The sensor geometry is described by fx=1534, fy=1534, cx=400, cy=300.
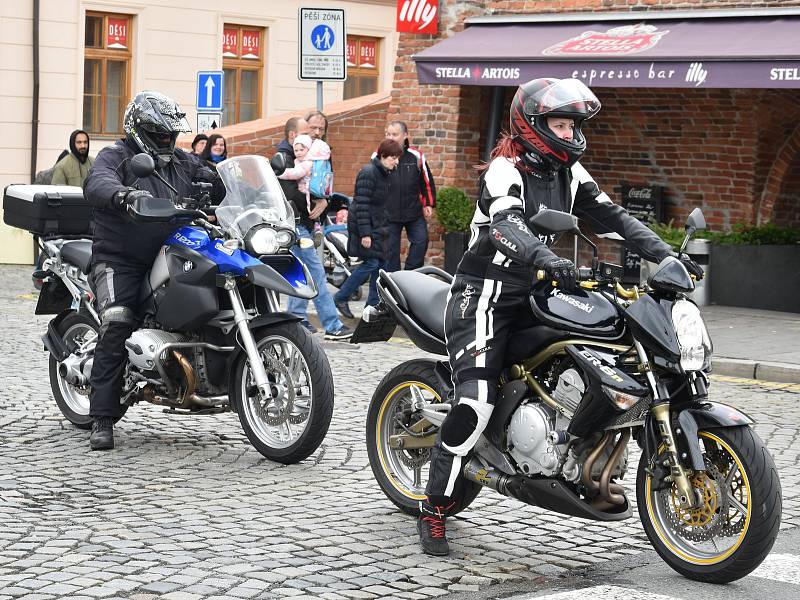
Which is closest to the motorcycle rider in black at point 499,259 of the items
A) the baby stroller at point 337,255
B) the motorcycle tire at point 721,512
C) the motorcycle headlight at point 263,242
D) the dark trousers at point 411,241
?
the motorcycle tire at point 721,512

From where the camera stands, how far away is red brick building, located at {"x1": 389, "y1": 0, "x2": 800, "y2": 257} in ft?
52.3

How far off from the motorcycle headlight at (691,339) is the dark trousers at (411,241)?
28.0 feet

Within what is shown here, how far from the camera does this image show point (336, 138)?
21.4 m

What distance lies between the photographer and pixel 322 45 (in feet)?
52.9

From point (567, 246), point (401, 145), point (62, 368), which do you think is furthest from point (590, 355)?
point (567, 246)

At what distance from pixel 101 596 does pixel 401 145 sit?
913 cm

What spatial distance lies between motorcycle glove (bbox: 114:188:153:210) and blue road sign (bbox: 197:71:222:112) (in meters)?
12.6

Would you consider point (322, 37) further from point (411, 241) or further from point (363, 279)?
point (363, 279)

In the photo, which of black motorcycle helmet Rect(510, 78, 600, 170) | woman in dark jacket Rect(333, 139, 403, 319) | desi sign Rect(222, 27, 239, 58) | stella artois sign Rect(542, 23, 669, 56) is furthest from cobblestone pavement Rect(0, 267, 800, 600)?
desi sign Rect(222, 27, 239, 58)

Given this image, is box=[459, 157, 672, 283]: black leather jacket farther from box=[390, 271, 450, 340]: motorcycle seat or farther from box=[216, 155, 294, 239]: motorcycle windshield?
box=[216, 155, 294, 239]: motorcycle windshield

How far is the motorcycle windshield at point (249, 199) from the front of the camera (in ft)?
25.4

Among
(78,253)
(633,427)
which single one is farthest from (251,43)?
(633,427)

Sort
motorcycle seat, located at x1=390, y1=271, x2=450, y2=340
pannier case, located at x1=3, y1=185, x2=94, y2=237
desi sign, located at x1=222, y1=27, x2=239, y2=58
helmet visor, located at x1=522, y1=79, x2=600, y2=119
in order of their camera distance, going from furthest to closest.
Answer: desi sign, located at x1=222, y1=27, x2=239, y2=58 < pannier case, located at x1=3, y1=185, x2=94, y2=237 < motorcycle seat, located at x1=390, y1=271, x2=450, y2=340 < helmet visor, located at x1=522, y1=79, x2=600, y2=119

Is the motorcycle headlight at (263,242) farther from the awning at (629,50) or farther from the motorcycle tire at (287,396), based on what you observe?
the awning at (629,50)
